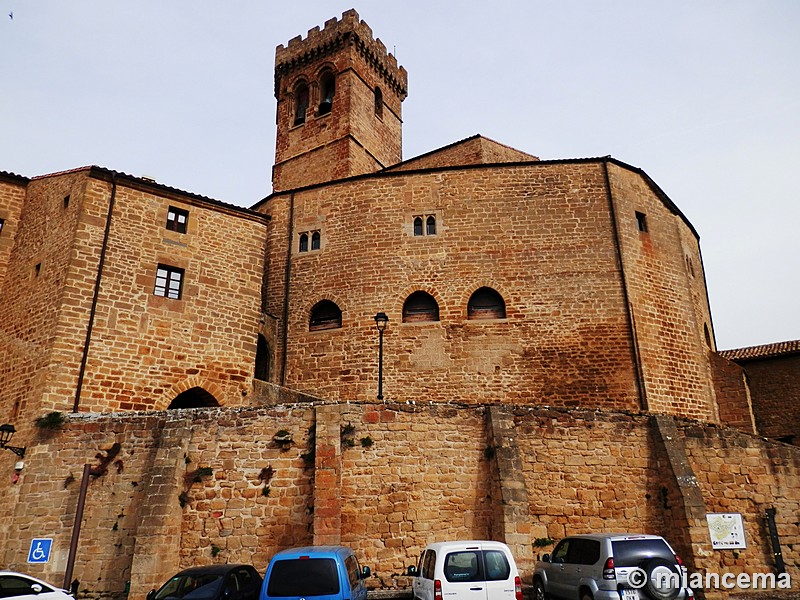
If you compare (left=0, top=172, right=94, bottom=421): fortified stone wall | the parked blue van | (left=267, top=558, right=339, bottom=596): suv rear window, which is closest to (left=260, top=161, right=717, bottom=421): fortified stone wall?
(left=0, top=172, right=94, bottom=421): fortified stone wall

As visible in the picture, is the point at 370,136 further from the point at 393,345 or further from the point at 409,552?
the point at 409,552

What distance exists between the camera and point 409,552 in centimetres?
1195

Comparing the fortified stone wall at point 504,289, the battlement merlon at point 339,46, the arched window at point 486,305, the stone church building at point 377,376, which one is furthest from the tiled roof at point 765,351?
the battlement merlon at point 339,46

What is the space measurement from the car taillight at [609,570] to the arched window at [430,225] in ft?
44.1

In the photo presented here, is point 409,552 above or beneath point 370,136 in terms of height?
beneath

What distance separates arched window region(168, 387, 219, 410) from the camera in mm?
16906

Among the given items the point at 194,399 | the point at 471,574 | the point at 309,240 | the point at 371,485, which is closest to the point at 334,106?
the point at 309,240

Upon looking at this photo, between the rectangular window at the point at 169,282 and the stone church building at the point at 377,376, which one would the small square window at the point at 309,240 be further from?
the rectangular window at the point at 169,282

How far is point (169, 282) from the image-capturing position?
17.2 m

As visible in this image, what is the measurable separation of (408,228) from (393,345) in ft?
14.2

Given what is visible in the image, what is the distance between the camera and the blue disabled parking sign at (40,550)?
39.5 feet

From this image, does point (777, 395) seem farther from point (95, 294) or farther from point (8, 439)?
point (8, 439)

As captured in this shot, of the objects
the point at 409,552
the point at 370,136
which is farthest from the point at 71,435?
the point at 370,136

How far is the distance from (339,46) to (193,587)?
98.4 ft
